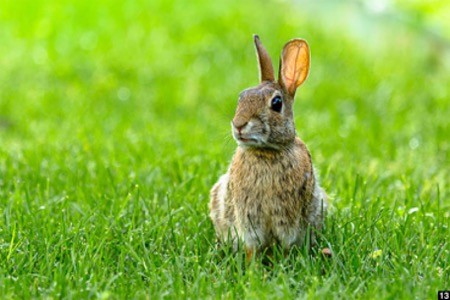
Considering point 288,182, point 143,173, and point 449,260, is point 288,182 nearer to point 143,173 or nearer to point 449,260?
point 449,260

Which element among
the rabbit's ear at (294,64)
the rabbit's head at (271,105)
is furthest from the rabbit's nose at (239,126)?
the rabbit's ear at (294,64)

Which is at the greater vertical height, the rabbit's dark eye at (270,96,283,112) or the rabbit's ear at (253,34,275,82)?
the rabbit's ear at (253,34,275,82)

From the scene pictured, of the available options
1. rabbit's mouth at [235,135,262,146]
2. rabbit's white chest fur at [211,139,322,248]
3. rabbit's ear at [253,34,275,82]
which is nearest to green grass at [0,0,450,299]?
rabbit's white chest fur at [211,139,322,248]

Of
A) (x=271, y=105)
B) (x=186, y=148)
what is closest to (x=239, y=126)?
(x=271, y=105)

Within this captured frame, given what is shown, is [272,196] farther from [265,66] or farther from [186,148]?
[186,148]

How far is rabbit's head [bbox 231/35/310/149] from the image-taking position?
3521mm

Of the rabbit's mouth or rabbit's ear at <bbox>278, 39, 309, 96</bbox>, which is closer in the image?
the rabbit's mouth

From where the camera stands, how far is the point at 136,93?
8172 mm

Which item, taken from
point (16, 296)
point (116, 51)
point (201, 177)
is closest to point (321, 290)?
point (16, 296)

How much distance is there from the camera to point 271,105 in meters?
3.62

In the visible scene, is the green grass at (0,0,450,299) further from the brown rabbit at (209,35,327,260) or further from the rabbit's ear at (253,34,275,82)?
the rabbit's ear at (253,34,275,82)

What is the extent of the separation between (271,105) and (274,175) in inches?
12.3

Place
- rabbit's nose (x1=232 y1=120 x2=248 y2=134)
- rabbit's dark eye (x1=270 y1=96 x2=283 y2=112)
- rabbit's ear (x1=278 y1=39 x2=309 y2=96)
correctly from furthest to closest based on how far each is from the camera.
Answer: rabbit's ear (x1=278 y1=39 x2=309 y2=96)
rabbit's dark eye (x1=270 y1=96 x2=283 y2=112)
rabbit's nose (x1=232 y1=120 x2=248 y2=134)

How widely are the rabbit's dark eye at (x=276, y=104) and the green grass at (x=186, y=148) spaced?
0.32 meters
